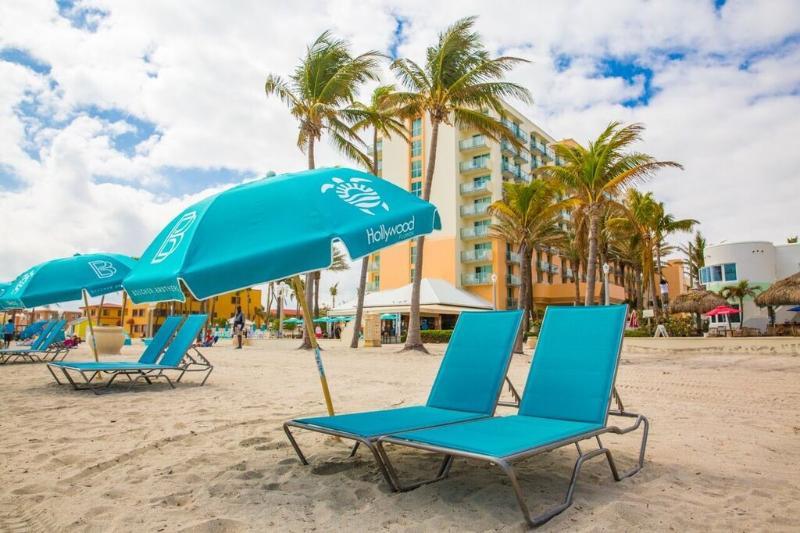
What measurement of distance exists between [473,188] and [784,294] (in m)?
23.3

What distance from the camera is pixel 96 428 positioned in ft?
15.3

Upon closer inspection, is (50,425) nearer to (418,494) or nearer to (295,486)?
(295,486)

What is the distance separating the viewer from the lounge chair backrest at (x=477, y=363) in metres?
3.65

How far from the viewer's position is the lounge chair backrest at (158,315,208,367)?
299 inches

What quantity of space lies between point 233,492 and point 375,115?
1679 cm

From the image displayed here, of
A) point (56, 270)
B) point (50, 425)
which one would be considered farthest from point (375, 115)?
point (50, 425)

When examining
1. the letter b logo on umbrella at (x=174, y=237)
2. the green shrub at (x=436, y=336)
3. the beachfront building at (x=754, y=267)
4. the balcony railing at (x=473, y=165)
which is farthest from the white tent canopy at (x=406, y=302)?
the letter b logo on umbrella at (x=174, y=237)

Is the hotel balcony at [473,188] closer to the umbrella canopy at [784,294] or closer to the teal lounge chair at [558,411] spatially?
the umbrella canopy at [784,294]

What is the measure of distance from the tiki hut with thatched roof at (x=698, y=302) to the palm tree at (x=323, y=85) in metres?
22.6

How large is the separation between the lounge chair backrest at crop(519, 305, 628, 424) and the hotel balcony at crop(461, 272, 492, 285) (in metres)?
38.1

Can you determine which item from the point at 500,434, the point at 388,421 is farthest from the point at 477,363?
the point at 500,434

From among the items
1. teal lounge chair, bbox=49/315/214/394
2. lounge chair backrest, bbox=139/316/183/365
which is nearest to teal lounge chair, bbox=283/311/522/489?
teal lounge chair, bbox=49/315/214/394

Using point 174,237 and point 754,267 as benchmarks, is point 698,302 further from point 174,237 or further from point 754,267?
point 174,237

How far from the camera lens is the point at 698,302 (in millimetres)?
29938
